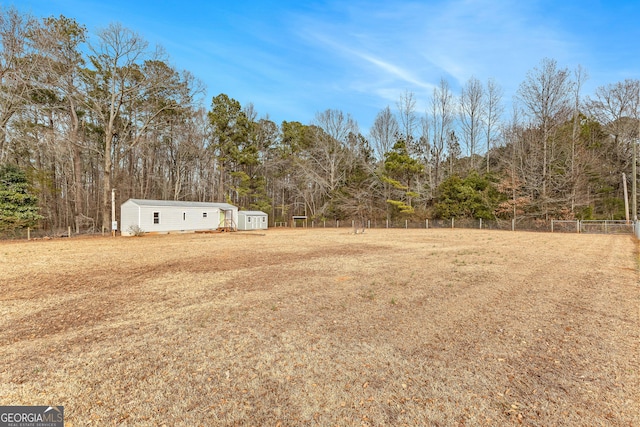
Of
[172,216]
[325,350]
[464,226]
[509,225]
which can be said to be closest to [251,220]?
[172,216]

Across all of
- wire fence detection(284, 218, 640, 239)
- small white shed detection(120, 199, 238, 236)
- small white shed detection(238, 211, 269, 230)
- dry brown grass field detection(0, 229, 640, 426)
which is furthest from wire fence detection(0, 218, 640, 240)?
dry brown grass field detection(0, 229, 640, 426)

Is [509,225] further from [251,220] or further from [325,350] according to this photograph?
[325,350]

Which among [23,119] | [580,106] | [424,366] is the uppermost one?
[580,106]

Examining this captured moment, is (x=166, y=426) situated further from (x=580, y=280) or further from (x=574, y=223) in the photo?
(x=574, y=223)

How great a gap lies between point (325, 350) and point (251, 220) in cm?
2592

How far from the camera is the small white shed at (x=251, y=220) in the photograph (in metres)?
27.5

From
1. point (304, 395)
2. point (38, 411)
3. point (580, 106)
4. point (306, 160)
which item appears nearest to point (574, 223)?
point (580, 106)

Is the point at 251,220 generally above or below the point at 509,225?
above

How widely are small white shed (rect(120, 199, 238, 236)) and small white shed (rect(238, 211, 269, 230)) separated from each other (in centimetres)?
112

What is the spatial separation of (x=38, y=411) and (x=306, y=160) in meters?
32.8

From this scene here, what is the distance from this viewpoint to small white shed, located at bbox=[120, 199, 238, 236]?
749 inches

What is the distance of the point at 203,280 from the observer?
21.1 feet

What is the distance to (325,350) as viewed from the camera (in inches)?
124

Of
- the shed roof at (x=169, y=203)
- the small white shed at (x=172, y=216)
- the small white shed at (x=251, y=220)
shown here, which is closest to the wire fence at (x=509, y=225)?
the small white shed at (x=251, y=220)
